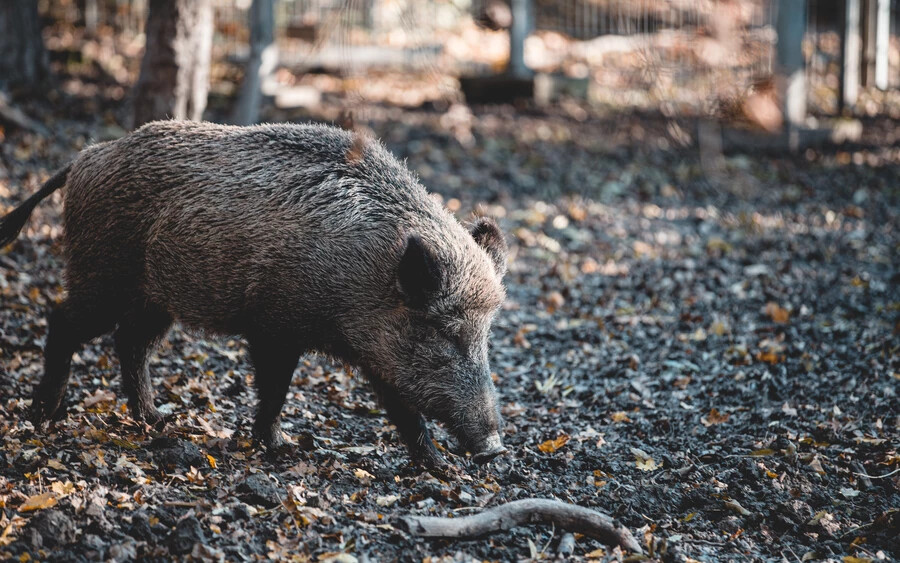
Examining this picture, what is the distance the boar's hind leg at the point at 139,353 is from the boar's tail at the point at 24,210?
79cm

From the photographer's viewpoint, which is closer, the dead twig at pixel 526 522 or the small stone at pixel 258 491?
the dead twig at pixel 526 522

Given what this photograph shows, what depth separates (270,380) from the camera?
14.3 ft

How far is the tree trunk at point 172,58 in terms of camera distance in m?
6.58

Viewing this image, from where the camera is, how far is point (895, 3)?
18109mm

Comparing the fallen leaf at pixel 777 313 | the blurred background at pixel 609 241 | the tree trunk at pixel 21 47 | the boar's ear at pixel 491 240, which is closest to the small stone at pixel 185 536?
the blurred background at pixel 609 241

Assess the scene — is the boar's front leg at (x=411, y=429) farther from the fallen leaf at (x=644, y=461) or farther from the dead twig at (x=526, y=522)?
the fallen leaf at (x=644, y=461)

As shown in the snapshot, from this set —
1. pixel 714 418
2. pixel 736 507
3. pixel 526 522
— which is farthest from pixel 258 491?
pixel 714 418

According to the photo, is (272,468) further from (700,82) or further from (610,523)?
(700,82)

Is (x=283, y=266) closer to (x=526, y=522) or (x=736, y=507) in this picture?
(x=526, y=522)

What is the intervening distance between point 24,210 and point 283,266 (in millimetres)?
1634

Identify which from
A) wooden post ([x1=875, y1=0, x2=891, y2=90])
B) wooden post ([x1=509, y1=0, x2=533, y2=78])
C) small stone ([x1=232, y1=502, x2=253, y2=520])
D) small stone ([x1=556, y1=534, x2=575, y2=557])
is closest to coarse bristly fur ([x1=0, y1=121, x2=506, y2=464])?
small stone ([x1=556, y1=534, x2=575, y2=557])

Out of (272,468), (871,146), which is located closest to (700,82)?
(272,468)

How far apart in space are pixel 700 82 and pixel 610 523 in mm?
2210

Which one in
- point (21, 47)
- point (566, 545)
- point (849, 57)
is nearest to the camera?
point (566, 545)
